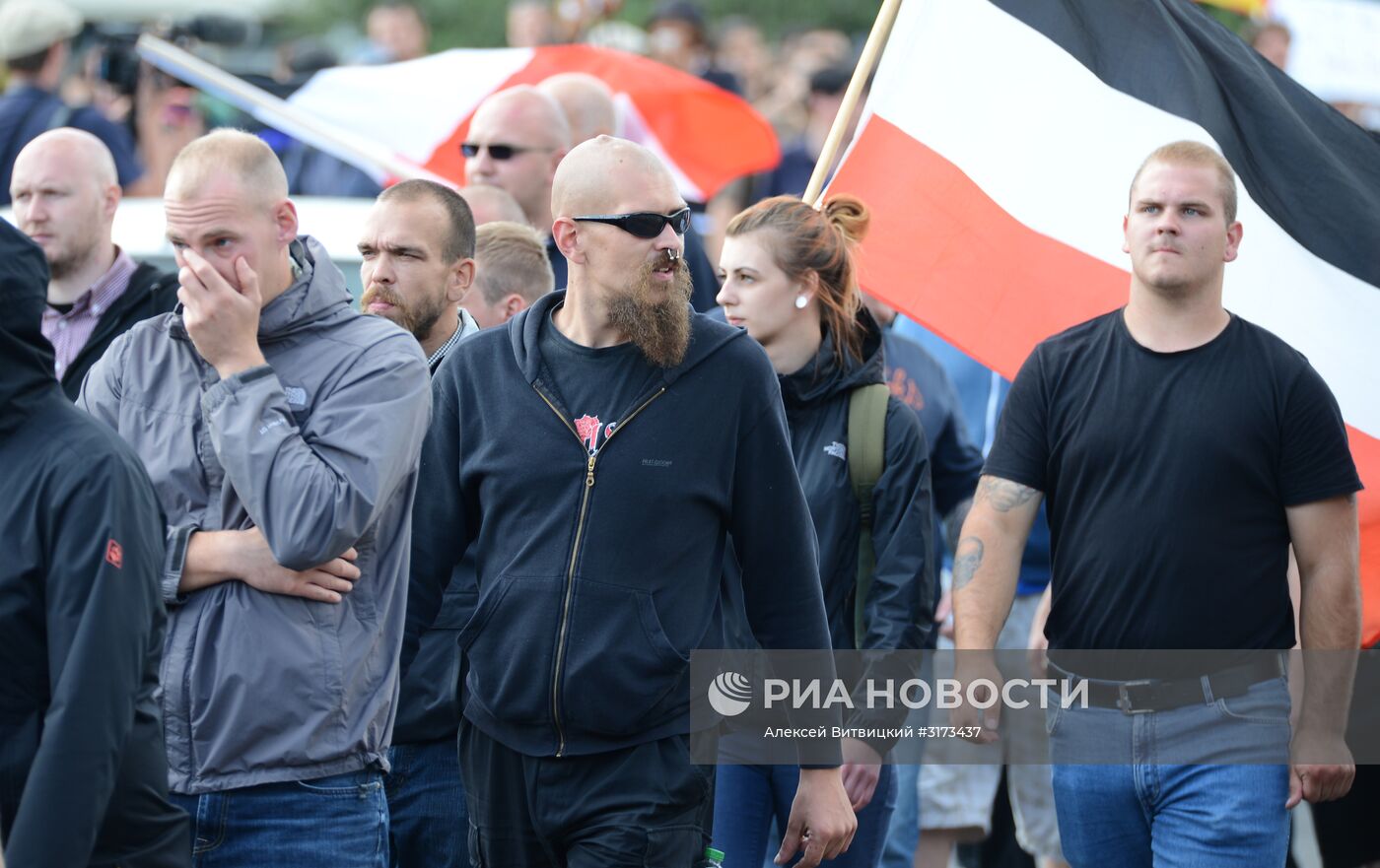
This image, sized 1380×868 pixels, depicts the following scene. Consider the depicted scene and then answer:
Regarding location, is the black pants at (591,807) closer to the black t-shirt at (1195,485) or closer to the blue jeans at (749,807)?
the blue jeans at (749,807)

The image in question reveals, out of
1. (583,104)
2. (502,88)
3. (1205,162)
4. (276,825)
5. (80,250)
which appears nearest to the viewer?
(276,825)

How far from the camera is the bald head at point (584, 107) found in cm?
845

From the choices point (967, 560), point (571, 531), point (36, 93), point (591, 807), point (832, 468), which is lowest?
point (591, 807)

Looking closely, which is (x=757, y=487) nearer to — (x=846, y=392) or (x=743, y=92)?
(x=846, y=392)

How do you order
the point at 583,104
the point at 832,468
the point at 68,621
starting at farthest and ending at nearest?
the point at 583,104
the point at 832,468
the point at 68,621

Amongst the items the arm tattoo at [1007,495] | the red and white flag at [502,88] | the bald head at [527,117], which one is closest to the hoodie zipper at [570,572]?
the arm tattoo at [1007,495]

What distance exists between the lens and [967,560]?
514 centimetres

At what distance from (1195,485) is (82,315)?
3.79 meters

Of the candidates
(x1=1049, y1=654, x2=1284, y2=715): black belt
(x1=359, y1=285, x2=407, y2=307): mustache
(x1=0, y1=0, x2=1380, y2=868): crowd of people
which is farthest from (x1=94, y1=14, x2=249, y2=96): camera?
(x1=1049, y1=654, x2=1284, y2=715): black belt

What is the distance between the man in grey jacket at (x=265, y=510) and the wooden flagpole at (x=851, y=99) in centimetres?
230

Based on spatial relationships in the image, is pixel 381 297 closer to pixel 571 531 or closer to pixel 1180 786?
pixel 571 531

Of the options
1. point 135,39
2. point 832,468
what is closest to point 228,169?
point 832,468

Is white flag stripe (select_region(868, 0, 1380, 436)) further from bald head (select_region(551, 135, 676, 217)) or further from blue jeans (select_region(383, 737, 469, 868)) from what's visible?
blue jeans (select_region(383, 737, 469, 868))

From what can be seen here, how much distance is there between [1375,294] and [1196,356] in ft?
4.31
